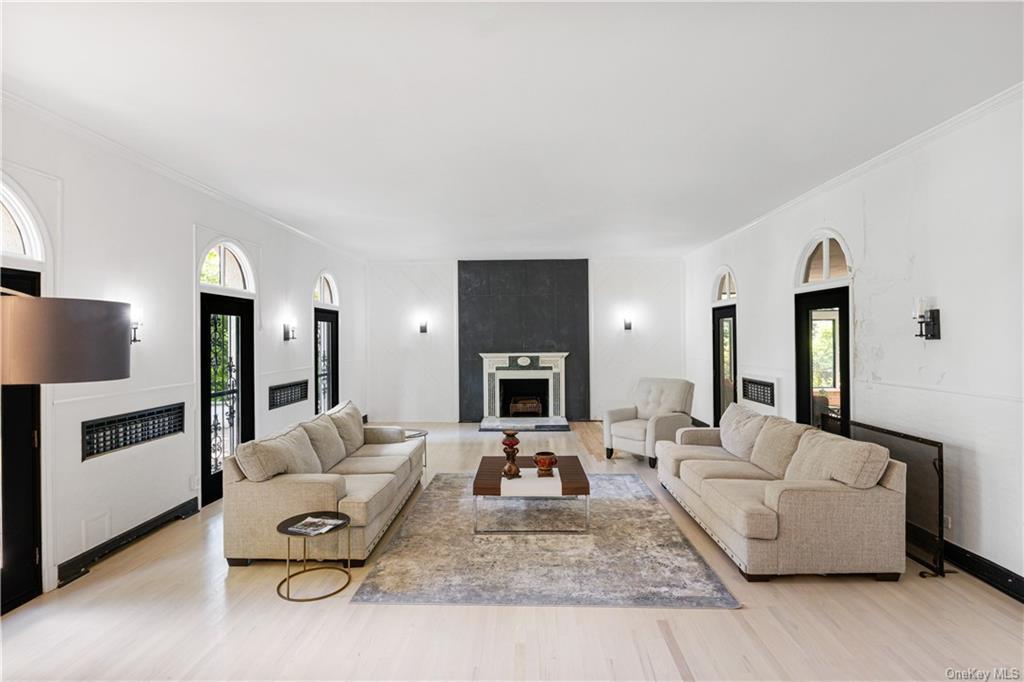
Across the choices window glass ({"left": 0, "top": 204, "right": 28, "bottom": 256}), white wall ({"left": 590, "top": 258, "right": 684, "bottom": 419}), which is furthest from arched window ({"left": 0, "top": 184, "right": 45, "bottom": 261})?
white wall ({"left": 590, "top": 258, "right": 684, "bottom": 419})

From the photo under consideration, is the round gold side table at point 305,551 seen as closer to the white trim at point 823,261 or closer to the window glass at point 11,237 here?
the window glass at point 11,237

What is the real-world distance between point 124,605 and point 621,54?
13.0 ft

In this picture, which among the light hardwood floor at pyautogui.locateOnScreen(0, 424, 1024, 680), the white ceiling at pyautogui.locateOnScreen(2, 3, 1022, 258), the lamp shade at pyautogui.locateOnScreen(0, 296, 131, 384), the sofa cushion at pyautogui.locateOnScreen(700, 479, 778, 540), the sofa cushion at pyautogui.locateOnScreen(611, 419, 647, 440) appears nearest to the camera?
the lamp shade at pyautogui.locateOnScreen(0, 296, 131, 384)

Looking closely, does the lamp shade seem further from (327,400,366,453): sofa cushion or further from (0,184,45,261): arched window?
(327,400,366,453): sofa cushion

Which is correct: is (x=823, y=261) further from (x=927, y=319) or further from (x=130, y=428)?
(x=130, y=428)

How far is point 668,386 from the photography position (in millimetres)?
6859

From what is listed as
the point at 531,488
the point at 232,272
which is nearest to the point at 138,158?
the point at 232,272

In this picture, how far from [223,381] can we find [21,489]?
Answer: 7.16ft

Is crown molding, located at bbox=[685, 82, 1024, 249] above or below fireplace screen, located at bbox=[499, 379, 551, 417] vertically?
above

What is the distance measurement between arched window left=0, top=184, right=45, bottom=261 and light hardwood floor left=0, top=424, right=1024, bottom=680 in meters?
2.03

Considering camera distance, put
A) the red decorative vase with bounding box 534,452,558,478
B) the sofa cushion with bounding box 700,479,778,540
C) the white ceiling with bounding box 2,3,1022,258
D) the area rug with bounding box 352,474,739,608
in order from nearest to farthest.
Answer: the white ceiling with bounding box 2,3,1022,258 < the area rug with bounding box 352,474,739,608 < the sofa cushion with bounding box 700,479,778,540 < the red decorative vase with bounding box 534,452,558,478

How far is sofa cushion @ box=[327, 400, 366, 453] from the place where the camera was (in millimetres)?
5109

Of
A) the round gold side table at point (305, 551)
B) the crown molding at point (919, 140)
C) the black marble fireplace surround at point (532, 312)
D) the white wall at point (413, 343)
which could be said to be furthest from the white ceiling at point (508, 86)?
the white wall at point (413, 343)

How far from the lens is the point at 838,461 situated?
3.50 m
